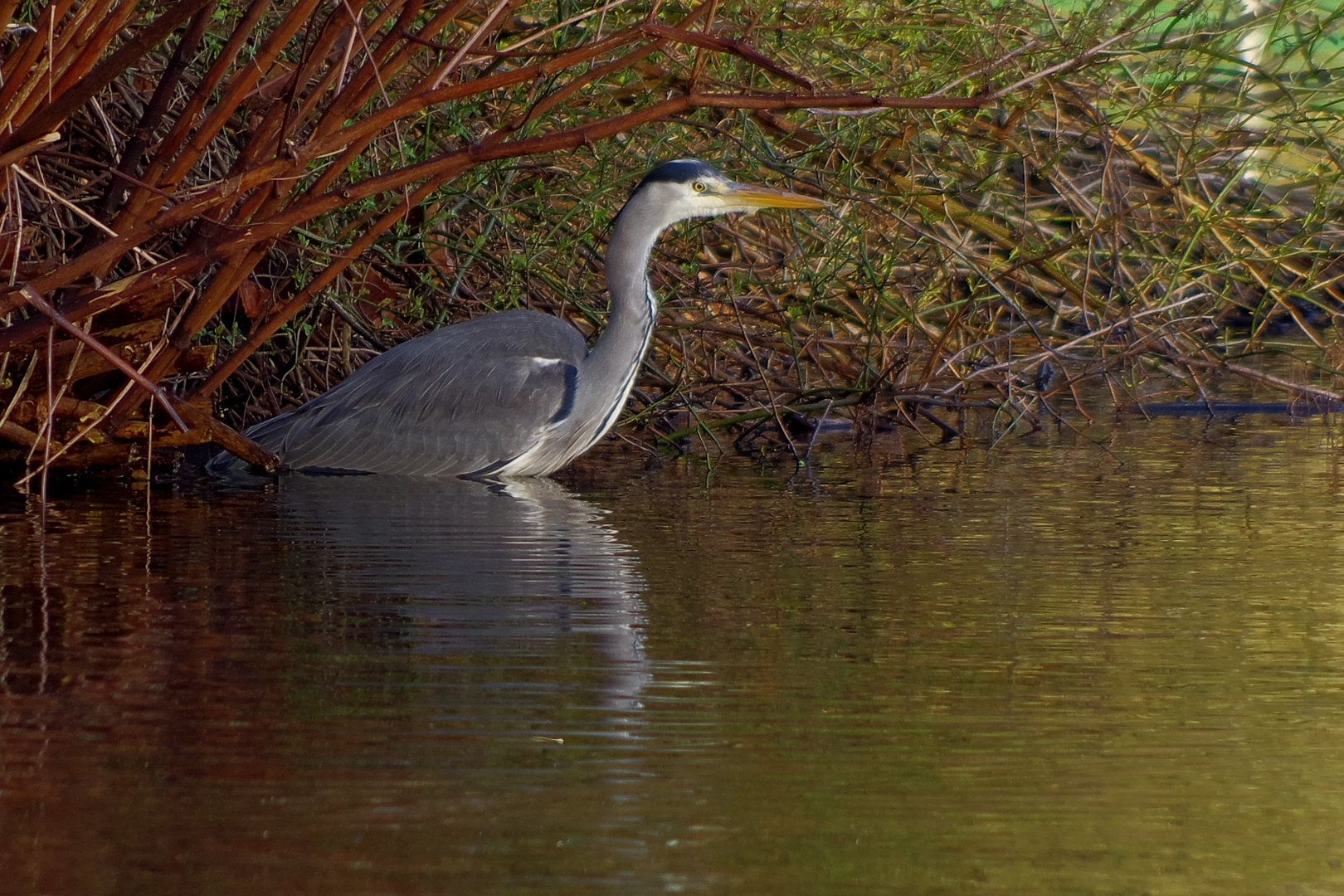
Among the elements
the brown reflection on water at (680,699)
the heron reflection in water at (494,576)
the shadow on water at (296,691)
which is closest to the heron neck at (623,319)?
the heron reflection in water at (494,576)

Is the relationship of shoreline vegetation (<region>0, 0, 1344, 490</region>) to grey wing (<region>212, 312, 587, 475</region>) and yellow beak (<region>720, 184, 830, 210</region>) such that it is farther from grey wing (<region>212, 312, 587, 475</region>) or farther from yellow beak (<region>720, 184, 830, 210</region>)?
grey wing (<region>212, 312, 587, 475</region>)

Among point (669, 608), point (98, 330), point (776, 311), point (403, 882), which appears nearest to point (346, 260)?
point (98, 330)

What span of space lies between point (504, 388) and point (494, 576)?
260 cm

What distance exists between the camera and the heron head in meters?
7.15

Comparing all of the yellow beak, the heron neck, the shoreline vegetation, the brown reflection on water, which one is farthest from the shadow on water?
the yellow beak

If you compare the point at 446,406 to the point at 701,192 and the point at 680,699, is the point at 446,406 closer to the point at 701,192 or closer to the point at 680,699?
the point at 701,192

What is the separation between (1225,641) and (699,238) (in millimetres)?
4534

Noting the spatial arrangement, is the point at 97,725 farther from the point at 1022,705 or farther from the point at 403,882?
the point at 1022,705

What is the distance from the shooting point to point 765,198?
7156 millimetres

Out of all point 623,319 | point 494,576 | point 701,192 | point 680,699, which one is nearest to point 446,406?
point 623,319

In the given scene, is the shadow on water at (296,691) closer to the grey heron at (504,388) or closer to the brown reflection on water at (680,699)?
the brown reflection on water at (680,699)

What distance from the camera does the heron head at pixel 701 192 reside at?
7.15 meters

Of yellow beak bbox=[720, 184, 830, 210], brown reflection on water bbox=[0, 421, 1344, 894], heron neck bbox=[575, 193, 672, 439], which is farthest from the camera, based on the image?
heron neck bbox=[575, 193, 672, 439]

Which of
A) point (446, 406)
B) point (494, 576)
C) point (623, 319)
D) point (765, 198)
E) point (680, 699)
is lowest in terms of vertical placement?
point (680, 699)
